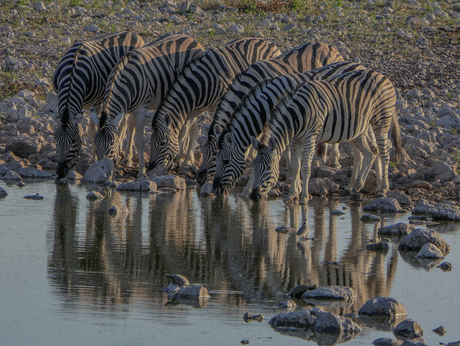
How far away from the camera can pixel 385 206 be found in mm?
9195

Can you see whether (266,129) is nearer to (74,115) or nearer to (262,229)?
(262,229)

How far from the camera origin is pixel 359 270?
20.4 feet

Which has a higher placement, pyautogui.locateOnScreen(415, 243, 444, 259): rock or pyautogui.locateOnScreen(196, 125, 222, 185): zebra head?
pyautogui.locateOnScreen(196, 125, 222, 185): zebra head

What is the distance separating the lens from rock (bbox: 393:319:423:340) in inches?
181

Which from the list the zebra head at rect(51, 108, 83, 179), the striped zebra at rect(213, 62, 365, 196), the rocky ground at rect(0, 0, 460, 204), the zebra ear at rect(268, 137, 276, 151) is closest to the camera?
the zebra ear at rect(268, 137, 276, 151)

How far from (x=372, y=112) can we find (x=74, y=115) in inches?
171

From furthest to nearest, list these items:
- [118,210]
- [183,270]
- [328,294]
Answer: [118,210] → [183,270] → [328,294]

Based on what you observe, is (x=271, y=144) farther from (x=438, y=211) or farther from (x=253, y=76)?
(x=438, y=211)

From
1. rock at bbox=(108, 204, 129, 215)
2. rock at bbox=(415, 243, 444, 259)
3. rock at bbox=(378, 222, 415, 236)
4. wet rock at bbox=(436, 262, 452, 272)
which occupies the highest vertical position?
rock at bbox=(108, 204, 129, 215)

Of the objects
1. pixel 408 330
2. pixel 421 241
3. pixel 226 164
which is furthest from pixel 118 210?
pixel 408 330

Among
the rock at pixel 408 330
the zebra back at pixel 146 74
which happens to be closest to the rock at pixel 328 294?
the rock at pixel 408 330

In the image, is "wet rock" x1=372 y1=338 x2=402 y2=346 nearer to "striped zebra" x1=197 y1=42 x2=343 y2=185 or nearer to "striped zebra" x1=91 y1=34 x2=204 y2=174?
"striped zebra" x1=197 y1=42 x2=343 y2=185

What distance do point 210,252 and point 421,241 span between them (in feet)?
6.38

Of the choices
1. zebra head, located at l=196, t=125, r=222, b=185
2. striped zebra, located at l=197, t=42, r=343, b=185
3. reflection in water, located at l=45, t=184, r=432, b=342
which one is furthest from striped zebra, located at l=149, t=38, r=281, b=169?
reflection in water, located at l=45, t=184, r=432, b=342
